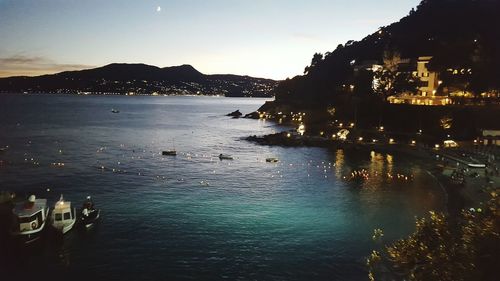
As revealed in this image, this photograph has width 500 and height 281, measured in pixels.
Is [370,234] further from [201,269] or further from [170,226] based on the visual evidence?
[170,226]

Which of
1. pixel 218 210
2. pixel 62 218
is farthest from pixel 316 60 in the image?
pixel 62 218

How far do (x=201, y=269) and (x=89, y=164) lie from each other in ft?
132

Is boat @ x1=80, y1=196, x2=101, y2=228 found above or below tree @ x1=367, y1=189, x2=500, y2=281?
below

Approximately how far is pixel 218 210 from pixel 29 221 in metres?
15.8

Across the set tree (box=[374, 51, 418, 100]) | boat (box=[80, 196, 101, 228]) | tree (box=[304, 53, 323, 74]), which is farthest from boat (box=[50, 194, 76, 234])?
tree (box=[304, 53, 323, 74])

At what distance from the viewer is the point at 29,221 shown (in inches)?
1131

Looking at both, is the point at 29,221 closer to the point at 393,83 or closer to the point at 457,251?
the point at 457,251

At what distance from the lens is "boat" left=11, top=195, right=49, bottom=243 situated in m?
28.3

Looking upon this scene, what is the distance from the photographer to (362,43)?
153 meters

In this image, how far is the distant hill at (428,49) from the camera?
269 feet

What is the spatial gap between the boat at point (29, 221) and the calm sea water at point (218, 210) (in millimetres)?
1064

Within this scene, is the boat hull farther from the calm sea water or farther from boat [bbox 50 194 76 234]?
boat [bbox 50 194 76 234]

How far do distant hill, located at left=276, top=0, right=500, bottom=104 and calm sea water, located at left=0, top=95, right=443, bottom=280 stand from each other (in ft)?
102

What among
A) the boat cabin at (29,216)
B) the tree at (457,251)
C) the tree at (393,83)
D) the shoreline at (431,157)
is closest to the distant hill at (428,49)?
the tree at (393,83)
